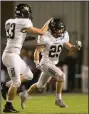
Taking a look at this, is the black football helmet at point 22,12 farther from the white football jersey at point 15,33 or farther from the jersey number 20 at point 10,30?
the jersey number 20 at point 10,30

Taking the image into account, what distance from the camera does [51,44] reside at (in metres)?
8.57

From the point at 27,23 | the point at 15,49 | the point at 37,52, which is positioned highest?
the point at 27,23

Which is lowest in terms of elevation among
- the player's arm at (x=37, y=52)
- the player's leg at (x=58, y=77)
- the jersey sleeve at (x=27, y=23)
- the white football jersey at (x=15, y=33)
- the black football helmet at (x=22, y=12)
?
the player's leg at (x=58, y=77)

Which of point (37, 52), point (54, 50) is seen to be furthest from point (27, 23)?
point (54, 50)

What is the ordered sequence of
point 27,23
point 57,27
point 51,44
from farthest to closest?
point 51,44 < point 57,27 < point 27,23

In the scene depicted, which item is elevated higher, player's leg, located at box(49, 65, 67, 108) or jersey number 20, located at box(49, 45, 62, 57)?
jersey number 20, located at box(49, 45, 62, 57)

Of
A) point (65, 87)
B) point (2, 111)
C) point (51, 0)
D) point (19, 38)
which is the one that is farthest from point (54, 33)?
point (51, 0)

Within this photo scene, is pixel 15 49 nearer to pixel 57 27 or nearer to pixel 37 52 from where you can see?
pixel 37 52

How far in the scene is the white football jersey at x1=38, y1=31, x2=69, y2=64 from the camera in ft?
28.1

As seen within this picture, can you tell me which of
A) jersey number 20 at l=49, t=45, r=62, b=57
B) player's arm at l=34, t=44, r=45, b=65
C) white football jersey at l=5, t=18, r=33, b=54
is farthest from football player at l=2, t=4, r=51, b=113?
jersey number 20 at l=49, t=45, r=62, b=57

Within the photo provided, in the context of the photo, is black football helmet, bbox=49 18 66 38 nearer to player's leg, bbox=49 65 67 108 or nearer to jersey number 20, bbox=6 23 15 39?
player's leg, bbox=49 65 67 108

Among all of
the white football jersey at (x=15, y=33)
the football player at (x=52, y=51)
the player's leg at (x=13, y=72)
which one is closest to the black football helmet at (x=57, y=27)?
the football player at (x=52, y=51)

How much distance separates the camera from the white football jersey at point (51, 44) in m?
8.56

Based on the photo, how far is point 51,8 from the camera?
16.9 metres
